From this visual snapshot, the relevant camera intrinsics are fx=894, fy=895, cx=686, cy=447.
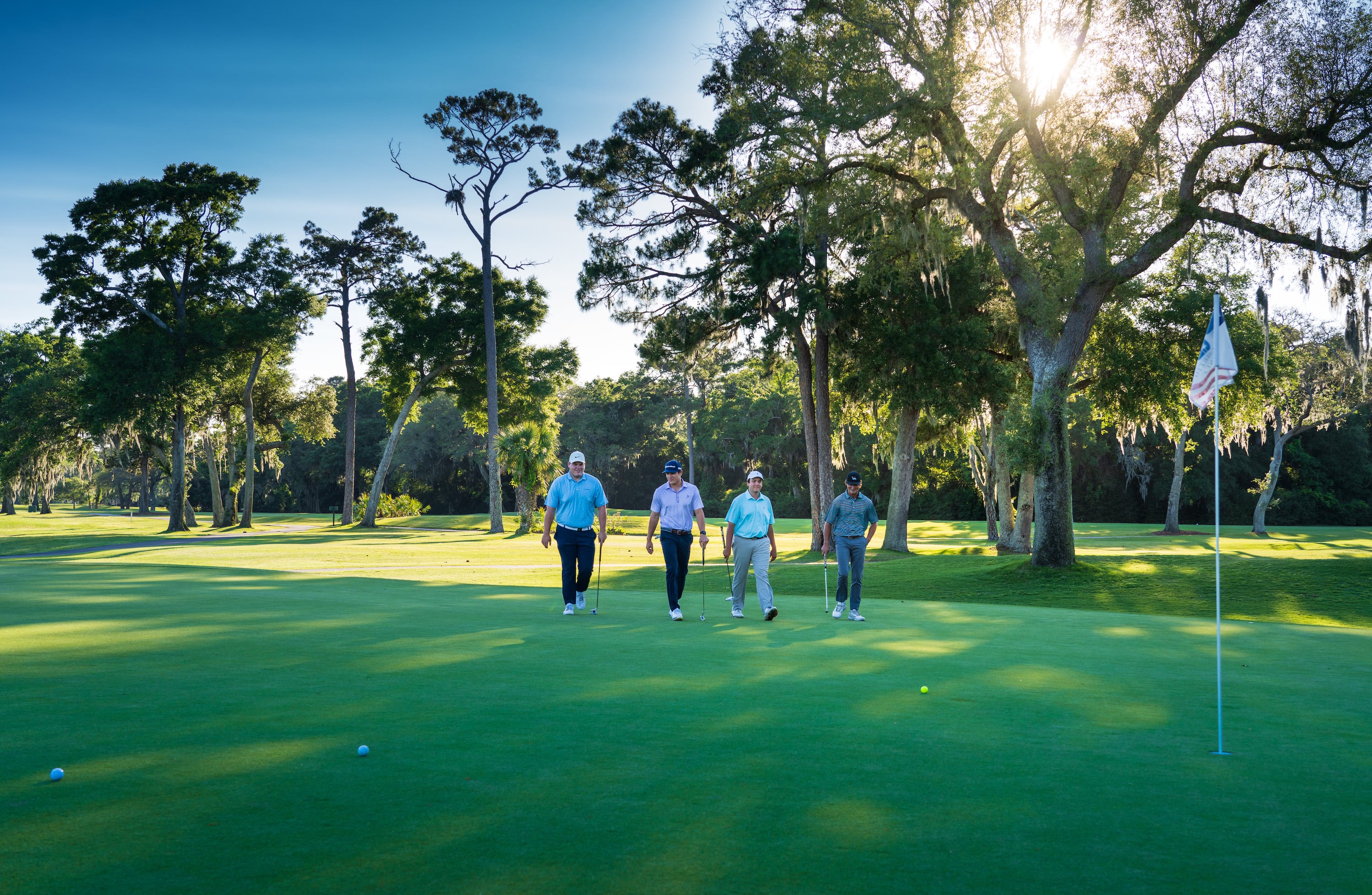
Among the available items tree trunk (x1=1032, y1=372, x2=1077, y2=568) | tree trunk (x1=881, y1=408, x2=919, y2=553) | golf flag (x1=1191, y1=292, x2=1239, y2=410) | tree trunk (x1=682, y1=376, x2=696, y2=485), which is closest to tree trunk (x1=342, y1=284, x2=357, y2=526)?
tree trunk (x1=682, y1=376, x2=696, y2=485)

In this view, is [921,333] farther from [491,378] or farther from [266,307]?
[266,307]

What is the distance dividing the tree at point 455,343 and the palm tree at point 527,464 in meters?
1.20

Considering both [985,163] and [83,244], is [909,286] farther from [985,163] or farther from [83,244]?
[83,244]

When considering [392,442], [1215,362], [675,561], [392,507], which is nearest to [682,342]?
[675,561]

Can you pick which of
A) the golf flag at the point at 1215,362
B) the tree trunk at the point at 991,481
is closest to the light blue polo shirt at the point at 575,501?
the golf flag at the point at 1215,362

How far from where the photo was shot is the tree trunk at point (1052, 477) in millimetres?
19906

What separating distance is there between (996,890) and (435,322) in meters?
48.8

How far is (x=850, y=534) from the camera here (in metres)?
12.7

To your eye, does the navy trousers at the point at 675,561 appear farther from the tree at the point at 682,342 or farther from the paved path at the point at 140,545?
the paved path at the point at 140,545

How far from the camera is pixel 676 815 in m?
4.00

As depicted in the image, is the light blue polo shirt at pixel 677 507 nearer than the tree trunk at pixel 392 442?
Yes

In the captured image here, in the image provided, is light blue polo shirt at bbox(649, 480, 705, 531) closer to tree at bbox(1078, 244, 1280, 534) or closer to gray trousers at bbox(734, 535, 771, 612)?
gray trousers at bbox(734, 535, 771, 612)

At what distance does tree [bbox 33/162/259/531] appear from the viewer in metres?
41.8

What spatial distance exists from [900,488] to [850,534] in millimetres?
17906
